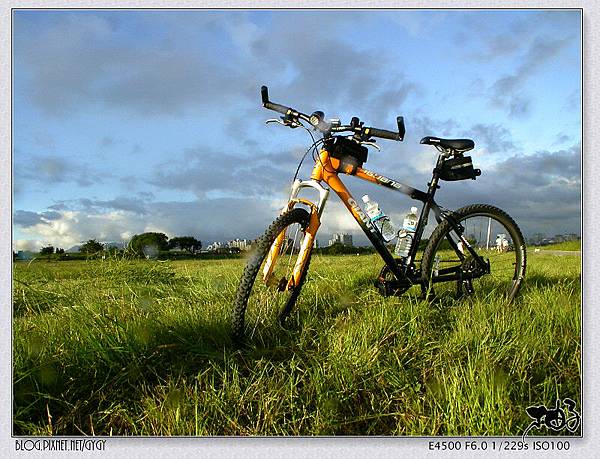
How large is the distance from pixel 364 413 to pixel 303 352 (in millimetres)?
602

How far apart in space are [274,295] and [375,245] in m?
0.97

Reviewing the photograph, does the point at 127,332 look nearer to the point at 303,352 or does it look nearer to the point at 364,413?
the point at 303,352

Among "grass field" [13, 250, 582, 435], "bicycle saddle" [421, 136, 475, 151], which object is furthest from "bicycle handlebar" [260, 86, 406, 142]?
"grass field" [13, 250, 582, 435]

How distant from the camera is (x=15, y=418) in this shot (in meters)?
2.41

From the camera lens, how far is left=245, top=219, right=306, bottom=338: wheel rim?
3.15 meters

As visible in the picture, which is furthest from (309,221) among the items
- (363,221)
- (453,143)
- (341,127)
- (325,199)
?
(453,143)

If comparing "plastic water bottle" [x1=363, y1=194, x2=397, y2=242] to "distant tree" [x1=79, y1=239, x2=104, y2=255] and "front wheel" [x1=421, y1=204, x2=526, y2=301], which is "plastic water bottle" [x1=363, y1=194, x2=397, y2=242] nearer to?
"front wheel" [x1=421, y1=204, x2=526, y2=301]

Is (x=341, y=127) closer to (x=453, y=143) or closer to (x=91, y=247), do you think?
(x=453, y=143)

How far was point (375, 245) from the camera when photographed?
372 cm

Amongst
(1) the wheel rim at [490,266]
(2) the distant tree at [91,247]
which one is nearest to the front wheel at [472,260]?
(1) the wheel rim at [490,266]

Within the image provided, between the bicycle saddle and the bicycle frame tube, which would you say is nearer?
the bicycle frame tube

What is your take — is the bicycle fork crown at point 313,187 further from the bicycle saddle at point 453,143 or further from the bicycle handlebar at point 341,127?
the bicycle saddle at point 453,143

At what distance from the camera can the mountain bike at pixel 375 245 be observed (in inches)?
124

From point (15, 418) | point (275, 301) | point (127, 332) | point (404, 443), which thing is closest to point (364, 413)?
point (404, 443)
